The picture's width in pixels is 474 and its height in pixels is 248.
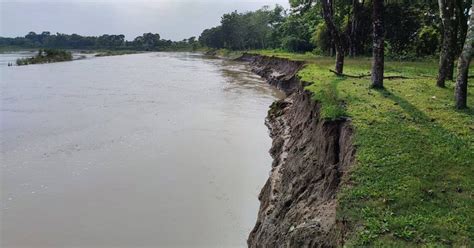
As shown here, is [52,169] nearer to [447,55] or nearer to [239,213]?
[239,213]

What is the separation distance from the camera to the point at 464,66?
30.7ft

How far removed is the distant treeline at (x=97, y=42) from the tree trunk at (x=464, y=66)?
126 m

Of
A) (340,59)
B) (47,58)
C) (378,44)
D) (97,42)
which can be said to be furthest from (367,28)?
(97,42)

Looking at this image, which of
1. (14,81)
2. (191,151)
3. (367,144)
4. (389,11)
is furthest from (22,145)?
(389,11)

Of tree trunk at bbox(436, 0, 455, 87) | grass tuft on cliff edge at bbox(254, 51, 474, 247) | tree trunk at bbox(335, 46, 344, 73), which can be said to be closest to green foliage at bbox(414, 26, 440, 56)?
tree trunk at bbox(335, 46, 344, 73)

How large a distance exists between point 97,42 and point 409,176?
461ft

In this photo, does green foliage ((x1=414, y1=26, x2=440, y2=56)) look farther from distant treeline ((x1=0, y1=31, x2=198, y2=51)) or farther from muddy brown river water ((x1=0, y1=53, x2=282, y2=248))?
distant treeline ((x1=0, y1=31, x2=198, y2=51))

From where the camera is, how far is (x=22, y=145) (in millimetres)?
14008

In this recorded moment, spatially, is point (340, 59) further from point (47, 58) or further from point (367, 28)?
point (47, 58)

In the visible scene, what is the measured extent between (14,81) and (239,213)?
32477 millimetres

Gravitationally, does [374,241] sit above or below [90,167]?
above

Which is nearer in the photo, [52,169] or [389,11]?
[52,169]

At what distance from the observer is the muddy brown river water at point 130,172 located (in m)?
8.09

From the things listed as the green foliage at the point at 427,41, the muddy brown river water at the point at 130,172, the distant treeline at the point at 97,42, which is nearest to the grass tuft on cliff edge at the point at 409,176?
the muddy brown river water at the point at 130,172
